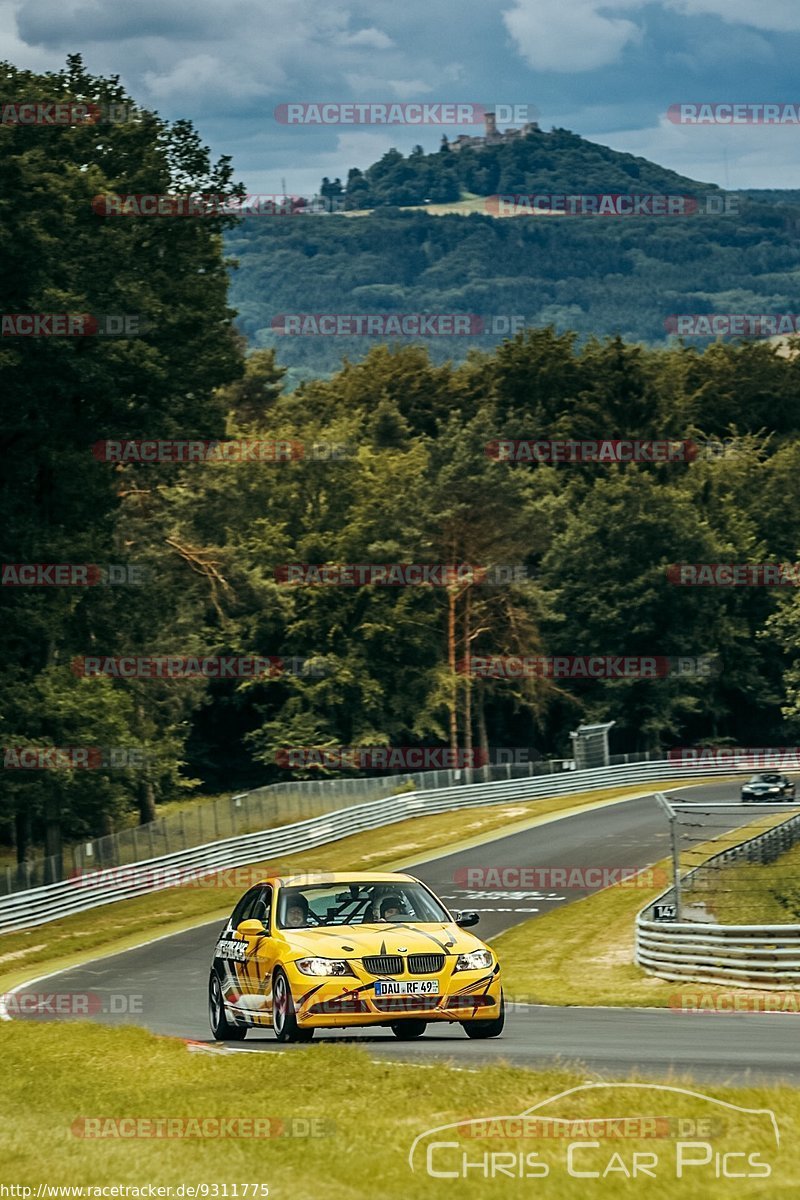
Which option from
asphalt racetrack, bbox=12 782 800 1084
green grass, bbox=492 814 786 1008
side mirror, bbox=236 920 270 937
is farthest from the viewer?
green grass, bbox=492 814 786 1008

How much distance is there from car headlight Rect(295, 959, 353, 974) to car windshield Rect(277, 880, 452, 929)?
0.80 metres

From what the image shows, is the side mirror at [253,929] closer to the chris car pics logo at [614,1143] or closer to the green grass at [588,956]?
the chris car pics logo at [614,1143]

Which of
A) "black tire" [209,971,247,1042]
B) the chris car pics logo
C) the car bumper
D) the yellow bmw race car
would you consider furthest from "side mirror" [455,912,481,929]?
the chris car pics logo

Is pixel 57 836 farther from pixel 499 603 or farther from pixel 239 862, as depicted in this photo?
pixel 499 603

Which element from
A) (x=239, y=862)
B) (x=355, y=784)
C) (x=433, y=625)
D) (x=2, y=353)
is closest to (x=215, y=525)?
(x=433, y=625)

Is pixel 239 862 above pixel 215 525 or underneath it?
underneath

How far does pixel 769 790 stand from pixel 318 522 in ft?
94.3

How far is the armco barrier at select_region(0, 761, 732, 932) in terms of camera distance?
4347cm

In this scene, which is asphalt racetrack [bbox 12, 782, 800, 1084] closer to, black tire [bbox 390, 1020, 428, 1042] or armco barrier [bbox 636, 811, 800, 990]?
black tire [bbox 390, 1020, 428, 1042]

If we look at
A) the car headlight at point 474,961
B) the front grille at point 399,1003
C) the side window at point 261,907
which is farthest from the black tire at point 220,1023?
the car headlight at point 474,961

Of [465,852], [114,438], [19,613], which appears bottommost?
[465,852]

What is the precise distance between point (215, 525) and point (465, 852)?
3393 cm

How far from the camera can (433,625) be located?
83.2 m

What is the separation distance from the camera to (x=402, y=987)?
14898 mm
